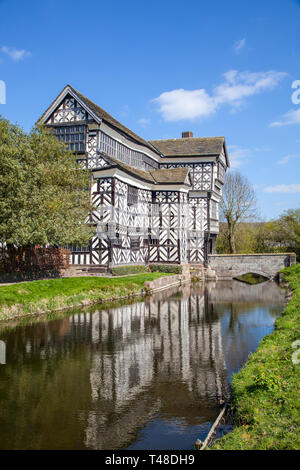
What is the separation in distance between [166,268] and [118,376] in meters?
29.0

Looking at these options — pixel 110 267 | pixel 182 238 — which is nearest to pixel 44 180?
pixel 110 267

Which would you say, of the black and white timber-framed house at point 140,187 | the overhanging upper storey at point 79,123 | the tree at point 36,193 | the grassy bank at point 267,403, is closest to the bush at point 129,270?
the black and white timber-framed house at point 140,187

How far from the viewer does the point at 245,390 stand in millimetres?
8352

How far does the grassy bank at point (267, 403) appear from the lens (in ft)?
20.4

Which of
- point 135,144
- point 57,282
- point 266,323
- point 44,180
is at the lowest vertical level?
point 266,323

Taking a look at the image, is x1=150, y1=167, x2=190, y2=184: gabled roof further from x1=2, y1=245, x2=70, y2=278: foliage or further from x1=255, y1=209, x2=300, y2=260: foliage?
x1=255, y1=209, x2=300, y2=260: foliage

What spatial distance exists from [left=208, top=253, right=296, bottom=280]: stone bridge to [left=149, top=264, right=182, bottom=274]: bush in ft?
25.6

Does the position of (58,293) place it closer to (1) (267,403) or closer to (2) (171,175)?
(1) (267,403)

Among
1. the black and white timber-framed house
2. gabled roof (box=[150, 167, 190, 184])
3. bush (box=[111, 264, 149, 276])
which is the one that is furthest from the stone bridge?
bush (box=[111, 264, 149, 276])

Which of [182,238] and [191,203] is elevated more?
[191,203]

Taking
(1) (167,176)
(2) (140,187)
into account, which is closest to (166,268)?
(2) (140,187)

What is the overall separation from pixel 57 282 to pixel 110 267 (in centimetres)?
848

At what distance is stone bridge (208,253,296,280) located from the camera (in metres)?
44.5
